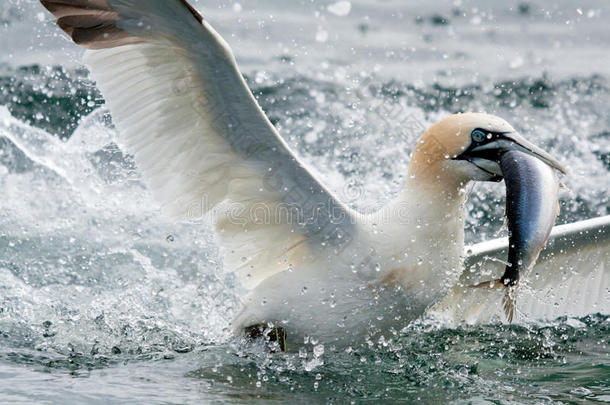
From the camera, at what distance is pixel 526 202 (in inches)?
158

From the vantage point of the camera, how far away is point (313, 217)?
15.0 feet

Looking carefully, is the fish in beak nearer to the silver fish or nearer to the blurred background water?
the silver fish

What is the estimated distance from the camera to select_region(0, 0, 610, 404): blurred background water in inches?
177

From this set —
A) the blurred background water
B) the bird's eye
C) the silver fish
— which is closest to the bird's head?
the bird's eye

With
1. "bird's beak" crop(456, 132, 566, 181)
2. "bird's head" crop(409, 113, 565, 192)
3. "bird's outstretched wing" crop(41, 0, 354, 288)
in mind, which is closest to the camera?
"bird's outstretched wing" crop(41, 0, 354, 288)

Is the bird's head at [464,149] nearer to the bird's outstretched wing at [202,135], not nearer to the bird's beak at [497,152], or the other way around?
the bird's beak at [497,152]

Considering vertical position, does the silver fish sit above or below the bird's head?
below

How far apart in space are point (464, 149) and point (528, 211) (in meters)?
0.64

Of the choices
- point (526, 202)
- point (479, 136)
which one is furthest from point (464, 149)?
point (526, 202)

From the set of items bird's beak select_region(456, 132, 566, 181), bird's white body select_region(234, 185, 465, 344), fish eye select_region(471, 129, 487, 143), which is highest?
fish eye select_region(471, 129, 487, 143)

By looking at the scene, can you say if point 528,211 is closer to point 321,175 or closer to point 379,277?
point 379,277

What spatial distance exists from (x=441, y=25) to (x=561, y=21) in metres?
2.18

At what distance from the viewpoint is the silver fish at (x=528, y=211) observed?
13.1 ft

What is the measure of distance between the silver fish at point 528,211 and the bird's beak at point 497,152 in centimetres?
16
